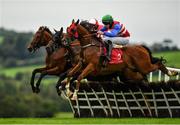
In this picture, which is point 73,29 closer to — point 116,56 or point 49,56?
point 116,56

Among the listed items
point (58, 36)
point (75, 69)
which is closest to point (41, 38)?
point (58, 36)

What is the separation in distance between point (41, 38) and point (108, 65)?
2.34m

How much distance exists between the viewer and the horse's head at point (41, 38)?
20.8 m

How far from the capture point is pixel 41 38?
20.8m

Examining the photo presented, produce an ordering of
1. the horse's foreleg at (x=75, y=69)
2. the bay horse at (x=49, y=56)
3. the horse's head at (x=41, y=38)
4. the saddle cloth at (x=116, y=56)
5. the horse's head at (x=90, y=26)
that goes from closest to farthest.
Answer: the horse's foreleg at (x=75, y=69)
the horse's head at (x=90, y=26)
the saddle cloth at (x=116, y=56)
the bay horse at (x=49, y=56)
the horse's head at (x=41, y=38)

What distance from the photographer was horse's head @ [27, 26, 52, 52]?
68.1ft

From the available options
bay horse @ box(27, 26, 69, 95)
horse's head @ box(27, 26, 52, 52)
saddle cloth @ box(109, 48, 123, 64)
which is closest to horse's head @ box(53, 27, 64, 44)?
bay horse @ box(27, 26, 69, 95)

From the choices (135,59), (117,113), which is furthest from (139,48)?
(117,113)

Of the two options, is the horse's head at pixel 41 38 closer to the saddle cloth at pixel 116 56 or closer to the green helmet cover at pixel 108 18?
the green helmet cover at pixel 108 18

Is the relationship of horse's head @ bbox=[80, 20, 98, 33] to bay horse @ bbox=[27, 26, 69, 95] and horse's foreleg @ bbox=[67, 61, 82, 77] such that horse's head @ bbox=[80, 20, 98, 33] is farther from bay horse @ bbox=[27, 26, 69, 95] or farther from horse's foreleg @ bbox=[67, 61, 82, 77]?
bay horse @ bbox=[27, 26, 69, 95]

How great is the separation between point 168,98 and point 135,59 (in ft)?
5.10

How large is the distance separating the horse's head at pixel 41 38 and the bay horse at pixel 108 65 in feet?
6.47

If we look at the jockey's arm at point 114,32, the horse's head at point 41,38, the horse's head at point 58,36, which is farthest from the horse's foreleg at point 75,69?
the horse's head at point 41,38

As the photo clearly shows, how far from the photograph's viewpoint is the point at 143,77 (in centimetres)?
2022
